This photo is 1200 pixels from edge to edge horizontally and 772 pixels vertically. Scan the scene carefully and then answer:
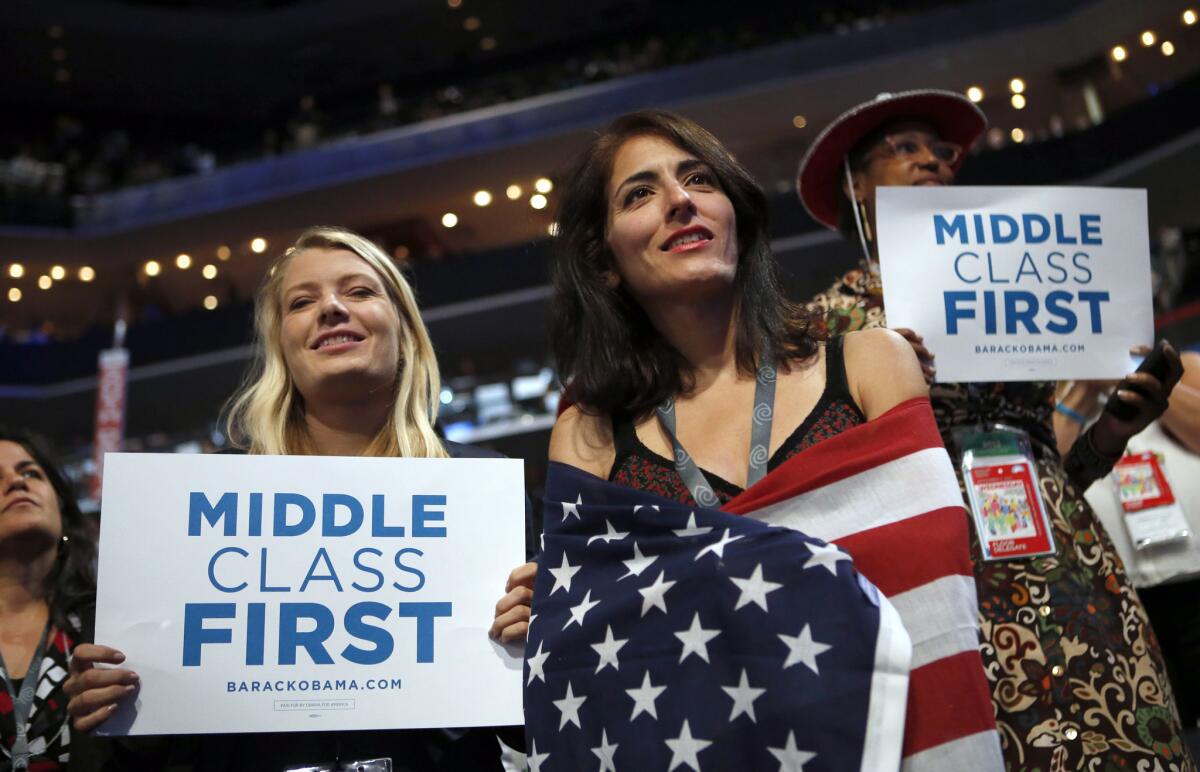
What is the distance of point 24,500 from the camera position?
110 inches

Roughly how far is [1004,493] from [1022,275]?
48 cm

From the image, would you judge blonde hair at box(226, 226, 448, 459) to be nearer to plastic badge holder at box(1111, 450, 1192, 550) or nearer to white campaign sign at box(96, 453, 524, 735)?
white campaign sign at box(96, 453, 524, 735)

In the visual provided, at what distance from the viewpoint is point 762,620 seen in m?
1.35

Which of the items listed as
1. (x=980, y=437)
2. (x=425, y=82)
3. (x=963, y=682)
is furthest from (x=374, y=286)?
(x=425, y=82)

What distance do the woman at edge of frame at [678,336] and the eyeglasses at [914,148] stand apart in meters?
0.75

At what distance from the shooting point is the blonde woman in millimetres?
2213

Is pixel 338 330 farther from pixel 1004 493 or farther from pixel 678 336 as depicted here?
pixel 1004 493

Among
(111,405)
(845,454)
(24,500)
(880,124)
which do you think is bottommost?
(845,454)

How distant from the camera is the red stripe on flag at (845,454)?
57.2 inches

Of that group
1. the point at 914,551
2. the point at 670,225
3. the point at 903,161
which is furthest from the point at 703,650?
the point at 903,161

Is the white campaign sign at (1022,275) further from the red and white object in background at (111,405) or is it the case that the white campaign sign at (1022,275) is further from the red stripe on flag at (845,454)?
the red and white object in background at (111,405)

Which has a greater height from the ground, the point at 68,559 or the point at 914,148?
the point at 914,148

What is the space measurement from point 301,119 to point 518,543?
715 inches

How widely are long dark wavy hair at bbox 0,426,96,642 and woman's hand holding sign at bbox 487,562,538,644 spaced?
1.13 metres
